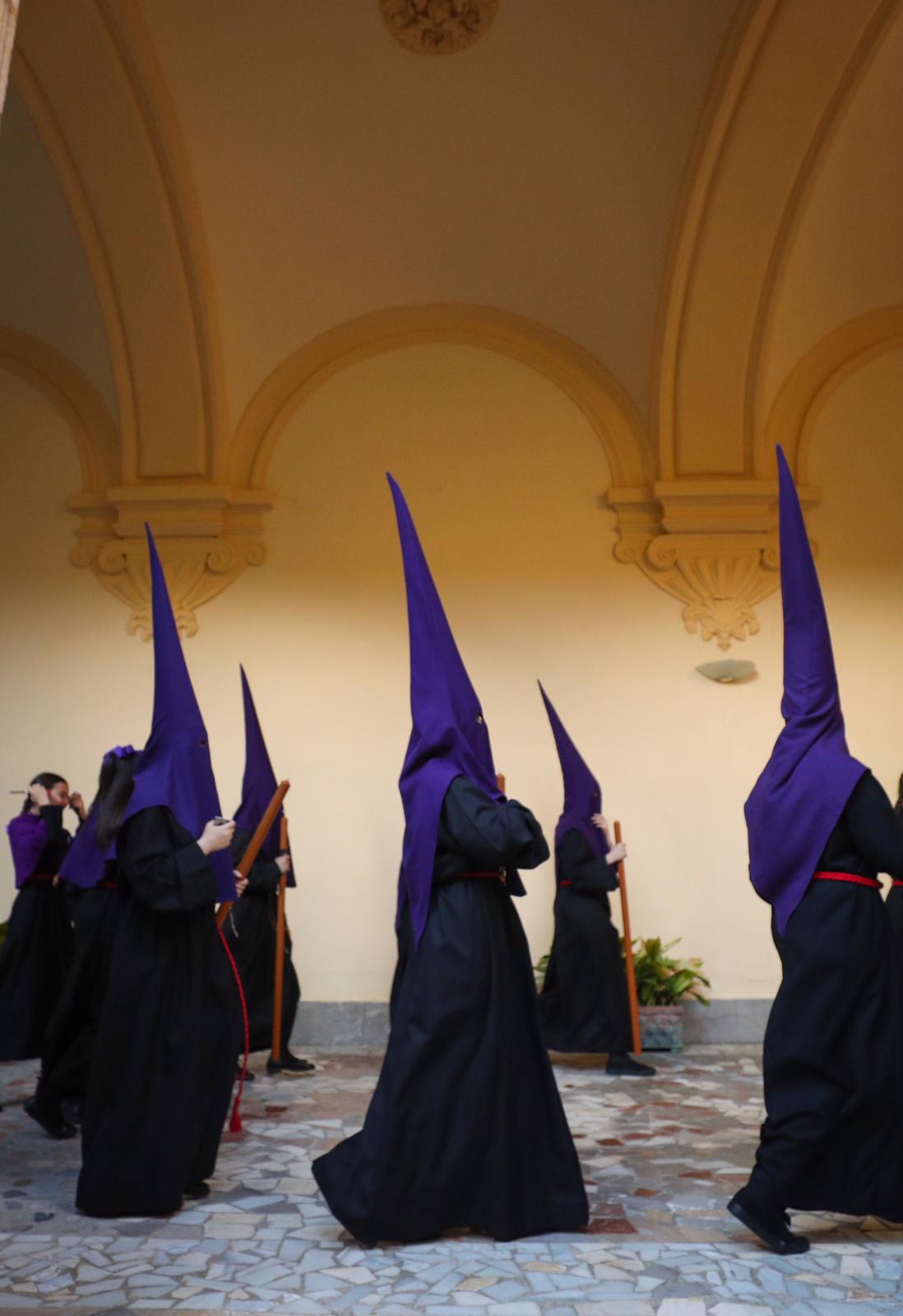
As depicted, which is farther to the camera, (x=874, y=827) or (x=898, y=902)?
(x=898, y=902)

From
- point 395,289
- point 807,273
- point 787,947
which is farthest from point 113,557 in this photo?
point 787,947

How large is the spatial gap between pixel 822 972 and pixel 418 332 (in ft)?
20.4

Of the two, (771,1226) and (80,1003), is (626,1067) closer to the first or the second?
(80,1003)

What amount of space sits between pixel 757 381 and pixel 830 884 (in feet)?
17.6

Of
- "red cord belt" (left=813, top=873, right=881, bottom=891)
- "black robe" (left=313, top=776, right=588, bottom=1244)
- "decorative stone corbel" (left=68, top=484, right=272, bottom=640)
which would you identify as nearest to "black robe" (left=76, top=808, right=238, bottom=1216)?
"black robe" (left=313, top=776, right=588, bottom=1244)

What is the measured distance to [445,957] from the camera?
155 inches

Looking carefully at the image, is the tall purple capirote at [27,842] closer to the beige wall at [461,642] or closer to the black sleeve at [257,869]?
the black sleeve at [257,869]

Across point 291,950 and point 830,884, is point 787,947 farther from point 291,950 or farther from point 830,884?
point 291,950

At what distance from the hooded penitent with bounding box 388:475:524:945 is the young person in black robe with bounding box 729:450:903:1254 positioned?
0.95m

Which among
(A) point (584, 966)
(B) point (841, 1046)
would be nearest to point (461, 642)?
(A) point (584, 966)

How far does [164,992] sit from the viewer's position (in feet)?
14.1

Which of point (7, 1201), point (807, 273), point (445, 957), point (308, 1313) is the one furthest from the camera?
point (807, 273)

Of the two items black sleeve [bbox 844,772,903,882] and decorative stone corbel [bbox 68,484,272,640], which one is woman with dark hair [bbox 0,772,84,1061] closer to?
decorative stone corbel [bbox 68,484,272,640]

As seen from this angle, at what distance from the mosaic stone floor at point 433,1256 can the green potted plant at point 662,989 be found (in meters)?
2.39
